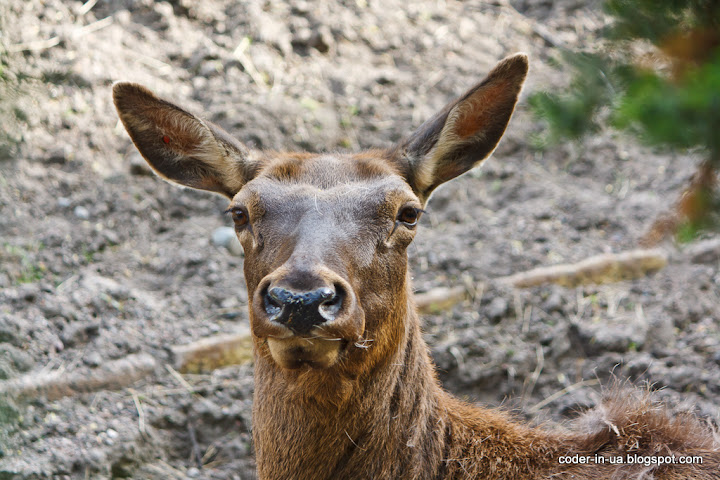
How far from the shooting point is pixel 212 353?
6.21 metres

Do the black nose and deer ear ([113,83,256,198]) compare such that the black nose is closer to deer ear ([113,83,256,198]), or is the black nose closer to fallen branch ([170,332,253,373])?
deer ear ([113,83,256,198])

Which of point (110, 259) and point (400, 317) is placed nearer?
point (400, 317)

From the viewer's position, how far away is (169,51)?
867 centimetres

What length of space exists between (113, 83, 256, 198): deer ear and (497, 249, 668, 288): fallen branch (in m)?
3.16

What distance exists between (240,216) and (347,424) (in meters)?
1.31

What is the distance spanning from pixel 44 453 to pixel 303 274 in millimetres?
3090

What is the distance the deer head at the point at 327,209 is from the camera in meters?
3.29

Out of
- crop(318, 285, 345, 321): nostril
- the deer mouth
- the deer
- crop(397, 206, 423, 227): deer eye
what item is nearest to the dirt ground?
the deer

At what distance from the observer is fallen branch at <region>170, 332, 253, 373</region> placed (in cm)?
612

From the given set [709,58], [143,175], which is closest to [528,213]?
[143,175]

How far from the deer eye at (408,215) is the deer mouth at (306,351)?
0.91m

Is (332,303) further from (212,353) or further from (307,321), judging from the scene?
(212,353)

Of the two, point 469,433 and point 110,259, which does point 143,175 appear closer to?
point 110,259

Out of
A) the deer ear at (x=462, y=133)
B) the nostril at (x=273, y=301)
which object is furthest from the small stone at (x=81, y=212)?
the nostril at (x=273, y=301)
